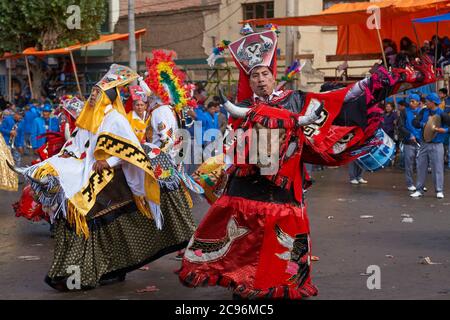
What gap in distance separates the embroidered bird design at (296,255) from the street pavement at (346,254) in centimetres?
57

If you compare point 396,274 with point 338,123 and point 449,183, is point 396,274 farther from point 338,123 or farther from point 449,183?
point 449,183

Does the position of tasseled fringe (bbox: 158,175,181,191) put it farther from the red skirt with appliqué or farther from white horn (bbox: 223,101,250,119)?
white horn (bbox: 223,101,250,119)

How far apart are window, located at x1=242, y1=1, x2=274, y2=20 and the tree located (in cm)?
518

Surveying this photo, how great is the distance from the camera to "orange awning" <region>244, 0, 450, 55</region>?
1694 cm

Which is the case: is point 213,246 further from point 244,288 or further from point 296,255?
point 296,255

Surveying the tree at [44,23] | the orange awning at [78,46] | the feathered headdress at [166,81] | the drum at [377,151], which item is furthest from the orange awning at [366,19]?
the tree at [44,23]

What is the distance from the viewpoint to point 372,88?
644 centimetres

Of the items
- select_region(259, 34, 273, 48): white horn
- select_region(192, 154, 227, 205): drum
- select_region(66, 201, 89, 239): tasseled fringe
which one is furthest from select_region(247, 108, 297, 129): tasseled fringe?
select_region(192, 154, 227, 205): drum

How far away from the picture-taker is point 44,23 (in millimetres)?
29453

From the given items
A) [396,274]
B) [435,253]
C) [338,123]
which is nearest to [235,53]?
[338,123]

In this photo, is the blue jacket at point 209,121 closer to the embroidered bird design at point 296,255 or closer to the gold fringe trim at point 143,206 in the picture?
the gold fringe trim at point 143,206

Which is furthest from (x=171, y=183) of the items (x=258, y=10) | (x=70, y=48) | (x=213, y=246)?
(x=258, y=10)

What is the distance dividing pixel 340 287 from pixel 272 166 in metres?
1.59

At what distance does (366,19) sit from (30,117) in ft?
35.9
